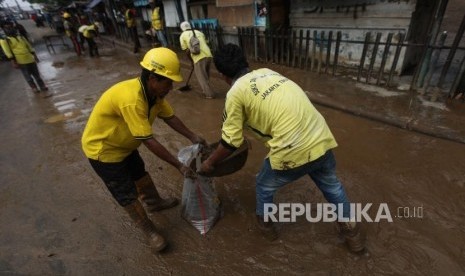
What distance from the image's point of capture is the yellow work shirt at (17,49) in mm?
7047

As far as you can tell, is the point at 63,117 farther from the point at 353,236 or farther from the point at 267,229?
the point at 353,236

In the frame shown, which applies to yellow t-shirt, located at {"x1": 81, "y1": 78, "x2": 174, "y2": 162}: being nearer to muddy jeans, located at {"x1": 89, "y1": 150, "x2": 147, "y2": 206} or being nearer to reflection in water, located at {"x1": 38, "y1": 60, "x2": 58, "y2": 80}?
muddy jeans, located at {"x1": 89, "y1": 150, "x2": 147, "y2": 206}

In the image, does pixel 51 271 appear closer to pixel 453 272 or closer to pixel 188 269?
pixel 188 269

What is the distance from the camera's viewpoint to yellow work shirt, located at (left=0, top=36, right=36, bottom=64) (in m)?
7.05

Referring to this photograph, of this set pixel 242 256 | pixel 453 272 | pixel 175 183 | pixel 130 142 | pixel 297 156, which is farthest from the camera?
pixel 175 183

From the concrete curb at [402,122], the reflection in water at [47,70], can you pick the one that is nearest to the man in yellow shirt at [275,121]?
the concrete curb at [402,122]

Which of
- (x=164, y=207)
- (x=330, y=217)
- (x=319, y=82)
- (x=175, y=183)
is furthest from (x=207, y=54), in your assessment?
(x=330, y=217)

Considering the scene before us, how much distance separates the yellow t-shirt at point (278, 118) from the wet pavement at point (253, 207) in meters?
1.06

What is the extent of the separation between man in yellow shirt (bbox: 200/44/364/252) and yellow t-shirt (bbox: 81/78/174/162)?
602mm

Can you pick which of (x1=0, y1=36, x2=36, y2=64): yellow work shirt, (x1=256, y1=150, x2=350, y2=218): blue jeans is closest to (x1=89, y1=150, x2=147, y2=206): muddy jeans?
(x1=256, y1=150, x2=350, y2=218): blue jeans

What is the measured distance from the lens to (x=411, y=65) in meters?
6.17

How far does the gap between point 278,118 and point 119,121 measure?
1262mm

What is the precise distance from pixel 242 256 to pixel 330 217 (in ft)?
3.25

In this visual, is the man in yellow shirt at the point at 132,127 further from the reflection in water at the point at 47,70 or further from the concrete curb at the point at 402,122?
the reflection in water at the point at 47,70
